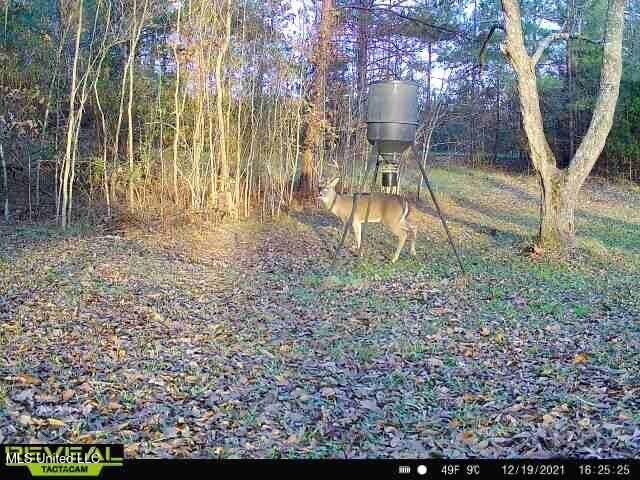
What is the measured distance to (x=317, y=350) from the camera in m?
5.09

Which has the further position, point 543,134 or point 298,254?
point 298,254

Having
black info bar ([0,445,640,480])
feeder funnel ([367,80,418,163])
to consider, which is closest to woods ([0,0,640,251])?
feeder funnel ([367,80,418,163])

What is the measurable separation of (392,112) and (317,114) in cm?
550

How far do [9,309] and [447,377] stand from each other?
156 inches

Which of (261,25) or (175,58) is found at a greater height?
(261,25)

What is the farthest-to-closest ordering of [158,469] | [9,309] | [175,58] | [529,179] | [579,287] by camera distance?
[529,179] < [175,58] < [579,287] < [9,309] < [158,469]

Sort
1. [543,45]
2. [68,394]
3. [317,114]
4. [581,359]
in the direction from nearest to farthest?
[68,394] < [581,359] < [543,45] < [317,114]

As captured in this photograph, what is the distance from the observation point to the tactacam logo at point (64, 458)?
9.79 feet

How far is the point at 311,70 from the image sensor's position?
41.3 ft

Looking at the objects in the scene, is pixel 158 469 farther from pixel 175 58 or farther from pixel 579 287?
pixel 175 58

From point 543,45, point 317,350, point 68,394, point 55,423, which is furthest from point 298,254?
point 55,423

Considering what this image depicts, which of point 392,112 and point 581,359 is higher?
point 392,112

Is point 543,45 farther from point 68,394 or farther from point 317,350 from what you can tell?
point 68,394

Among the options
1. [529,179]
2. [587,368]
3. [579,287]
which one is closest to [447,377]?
[587,368]
